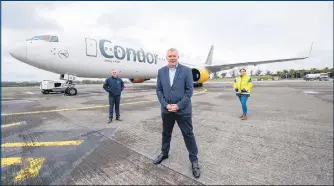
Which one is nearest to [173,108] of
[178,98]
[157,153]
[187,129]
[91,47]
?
[178,98]

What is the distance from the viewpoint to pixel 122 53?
13258 mm

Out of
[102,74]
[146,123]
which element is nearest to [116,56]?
[102,74]

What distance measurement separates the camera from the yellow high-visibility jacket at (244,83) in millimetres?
5418

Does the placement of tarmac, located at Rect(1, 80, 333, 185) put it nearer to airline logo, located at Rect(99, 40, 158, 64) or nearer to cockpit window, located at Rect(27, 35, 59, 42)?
cockpit window, located at Rect(27, 35, 59, 42)

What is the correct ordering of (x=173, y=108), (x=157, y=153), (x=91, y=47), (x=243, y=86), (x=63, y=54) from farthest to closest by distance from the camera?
(x=91, y=47)
(x=63, y=54)
(x=243, y=86)
(x=157, y=153)
(x=173, y=108)

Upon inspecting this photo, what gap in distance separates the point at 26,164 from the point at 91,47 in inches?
402

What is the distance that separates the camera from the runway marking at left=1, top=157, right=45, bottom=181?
7.13 ft

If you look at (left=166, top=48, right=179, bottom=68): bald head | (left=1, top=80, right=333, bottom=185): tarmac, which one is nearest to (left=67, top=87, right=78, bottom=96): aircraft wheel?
(left=1, top=80, right=333, bottom=185): tarmac

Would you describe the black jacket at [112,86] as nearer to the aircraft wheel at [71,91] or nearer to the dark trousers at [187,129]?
the dark trousers at [187,129]

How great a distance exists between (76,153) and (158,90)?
1708 mm

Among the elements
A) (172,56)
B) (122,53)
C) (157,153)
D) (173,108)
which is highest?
(122,53)

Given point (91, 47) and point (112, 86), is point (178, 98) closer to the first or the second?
point (112, 86)

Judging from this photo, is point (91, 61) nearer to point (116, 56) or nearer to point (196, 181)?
point (116, 56)

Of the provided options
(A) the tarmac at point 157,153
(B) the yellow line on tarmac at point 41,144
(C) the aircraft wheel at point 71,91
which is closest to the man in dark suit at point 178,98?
(A) the tarmac at point 157,153
